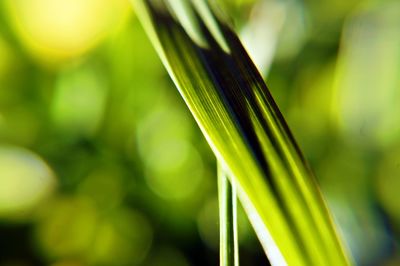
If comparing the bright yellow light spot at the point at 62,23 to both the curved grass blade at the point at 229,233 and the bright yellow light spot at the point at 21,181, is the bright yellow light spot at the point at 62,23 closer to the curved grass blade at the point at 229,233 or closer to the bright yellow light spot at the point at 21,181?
the bright yellow light spot at the point at 21,181

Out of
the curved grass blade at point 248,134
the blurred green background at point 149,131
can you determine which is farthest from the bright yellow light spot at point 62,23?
the curved grass blade at point 248,134

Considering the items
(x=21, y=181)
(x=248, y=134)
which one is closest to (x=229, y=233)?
(x=248, y=134)

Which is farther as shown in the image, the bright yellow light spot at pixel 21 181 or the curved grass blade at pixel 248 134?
the bright yellow light spot at pixel 21 181

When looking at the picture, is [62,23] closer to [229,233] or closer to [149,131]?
[149,131]

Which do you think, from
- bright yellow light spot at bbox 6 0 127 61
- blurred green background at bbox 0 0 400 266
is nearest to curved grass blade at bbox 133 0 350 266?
blurred green background at bbox 0 0 400 266

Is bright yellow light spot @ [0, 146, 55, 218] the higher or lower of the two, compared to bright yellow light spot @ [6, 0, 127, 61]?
lower

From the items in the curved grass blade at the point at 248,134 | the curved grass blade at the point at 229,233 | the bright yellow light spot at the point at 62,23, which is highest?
the bright yellow light spot at the point at 62,23

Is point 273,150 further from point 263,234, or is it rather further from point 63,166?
point 63,166

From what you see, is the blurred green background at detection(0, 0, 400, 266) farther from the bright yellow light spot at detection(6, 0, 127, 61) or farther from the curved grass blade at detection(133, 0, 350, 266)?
the curved grass blade at detection(133, 0, 350, 266)
